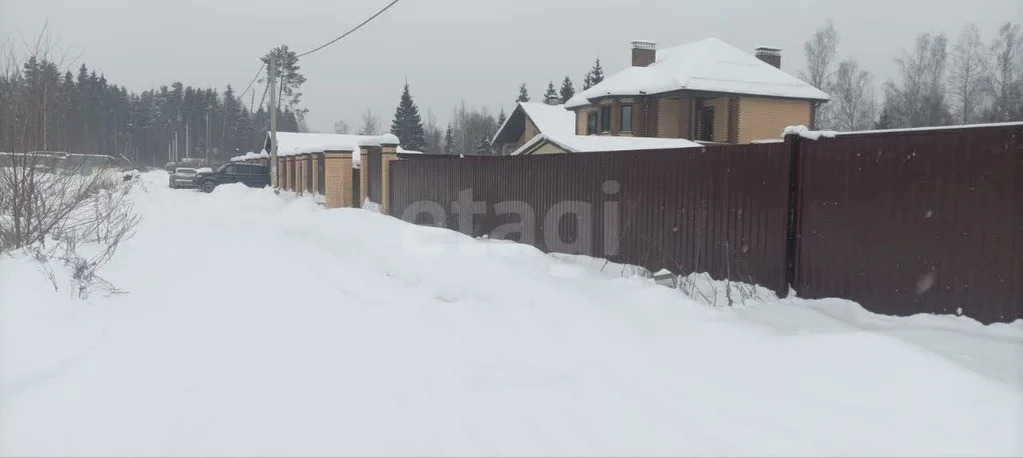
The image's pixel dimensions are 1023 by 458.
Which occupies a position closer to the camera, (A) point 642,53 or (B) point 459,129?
(A) point 642,53

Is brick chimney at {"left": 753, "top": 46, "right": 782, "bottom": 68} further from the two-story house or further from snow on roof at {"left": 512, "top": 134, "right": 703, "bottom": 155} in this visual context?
snow on roof at {"left": 512, "top": 134, "right": 703, "bottom": 155}

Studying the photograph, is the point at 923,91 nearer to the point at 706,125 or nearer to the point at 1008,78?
the point at 1008,78

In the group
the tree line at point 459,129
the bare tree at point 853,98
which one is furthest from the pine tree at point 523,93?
the bare tree at point 853,98

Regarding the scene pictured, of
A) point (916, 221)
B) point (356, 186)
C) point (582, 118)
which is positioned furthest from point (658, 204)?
point (582, 118)

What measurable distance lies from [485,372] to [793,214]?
358cm

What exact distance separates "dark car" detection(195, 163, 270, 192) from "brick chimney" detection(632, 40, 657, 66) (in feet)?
65.9

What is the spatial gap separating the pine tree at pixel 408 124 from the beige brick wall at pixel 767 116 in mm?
36234

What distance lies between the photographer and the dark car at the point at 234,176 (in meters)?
35.6

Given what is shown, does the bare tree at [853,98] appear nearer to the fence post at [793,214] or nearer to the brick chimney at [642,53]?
the brick chimney at [642,53]

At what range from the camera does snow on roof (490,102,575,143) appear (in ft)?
133

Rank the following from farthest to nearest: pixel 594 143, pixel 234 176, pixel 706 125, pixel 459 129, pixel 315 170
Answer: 1. pixel 459 129
2. pixel 234 176
3. pixel 706 125
4. pixel 315 170
5. pixel 594 143

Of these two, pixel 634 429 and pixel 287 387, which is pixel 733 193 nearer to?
pixel 634 429

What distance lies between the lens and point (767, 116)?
104 ft

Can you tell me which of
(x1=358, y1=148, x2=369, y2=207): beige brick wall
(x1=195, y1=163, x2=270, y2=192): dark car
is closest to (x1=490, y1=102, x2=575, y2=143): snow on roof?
(x1=195, y1=163, x2=270, y2=192): dark car
